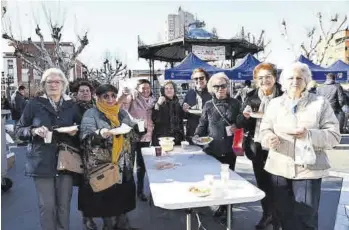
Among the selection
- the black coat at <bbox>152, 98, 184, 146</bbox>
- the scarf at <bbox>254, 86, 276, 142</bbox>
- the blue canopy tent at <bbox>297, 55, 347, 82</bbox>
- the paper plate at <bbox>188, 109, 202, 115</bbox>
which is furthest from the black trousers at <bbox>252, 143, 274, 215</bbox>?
the blue canopy tent at <bbox>297, 55, 347, 82</bbox>

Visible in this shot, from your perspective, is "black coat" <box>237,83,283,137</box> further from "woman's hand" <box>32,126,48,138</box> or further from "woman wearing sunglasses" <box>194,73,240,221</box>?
"woman's hand" <box>32,126,48,138</box>

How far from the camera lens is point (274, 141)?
2557 millimetres

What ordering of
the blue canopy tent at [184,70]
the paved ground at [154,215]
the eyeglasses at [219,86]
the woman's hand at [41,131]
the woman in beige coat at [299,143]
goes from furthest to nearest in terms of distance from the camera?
the blue canopy tent at [184,70] → the paved ground at [154,215] → the eyeglasses at [219,86] → the woman's hand at [41,131] → the woman in beige coat at [299,143]

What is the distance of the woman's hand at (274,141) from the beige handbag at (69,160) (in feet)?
5.43

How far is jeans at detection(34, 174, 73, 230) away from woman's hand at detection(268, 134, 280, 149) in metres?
1.72

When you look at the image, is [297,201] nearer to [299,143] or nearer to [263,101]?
[299,143]

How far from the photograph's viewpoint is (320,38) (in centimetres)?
2495

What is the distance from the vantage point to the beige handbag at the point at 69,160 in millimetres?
2863

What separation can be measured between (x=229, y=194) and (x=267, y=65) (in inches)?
56.8

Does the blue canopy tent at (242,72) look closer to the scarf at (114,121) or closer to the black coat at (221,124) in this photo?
the black coat at (221,124)

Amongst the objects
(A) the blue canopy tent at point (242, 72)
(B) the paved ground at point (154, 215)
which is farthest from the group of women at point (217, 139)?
(A) the blue canopy tent at point (242, 72)

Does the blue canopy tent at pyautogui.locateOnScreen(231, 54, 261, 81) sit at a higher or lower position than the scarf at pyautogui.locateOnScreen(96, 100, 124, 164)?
higher

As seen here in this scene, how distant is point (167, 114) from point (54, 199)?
1811 mm

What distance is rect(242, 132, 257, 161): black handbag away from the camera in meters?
3.43
